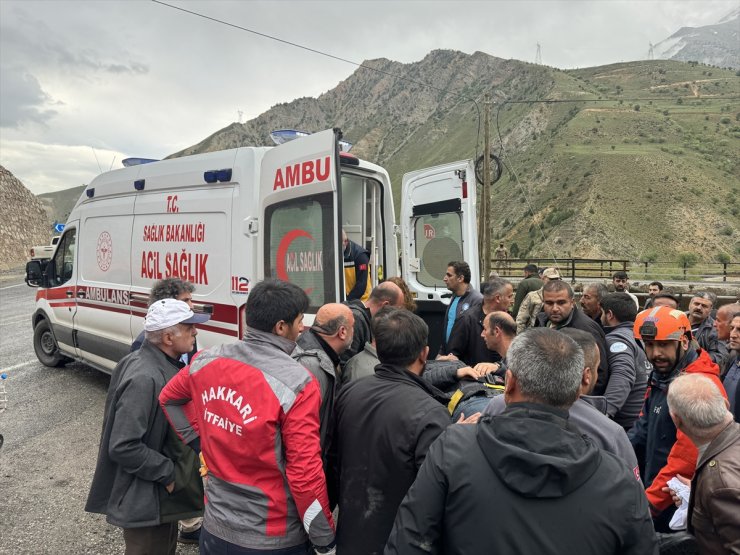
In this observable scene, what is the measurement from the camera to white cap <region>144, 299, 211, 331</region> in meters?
2.55

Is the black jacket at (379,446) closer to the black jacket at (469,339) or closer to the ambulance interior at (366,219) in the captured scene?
the black jacket at (469,339)

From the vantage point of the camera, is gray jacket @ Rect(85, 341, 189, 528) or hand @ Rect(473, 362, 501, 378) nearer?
gray jacket @ Rect(85, 341, 189, 528)

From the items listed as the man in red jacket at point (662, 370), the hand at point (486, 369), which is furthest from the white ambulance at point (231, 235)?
the man in red jacket at point (662, 370)

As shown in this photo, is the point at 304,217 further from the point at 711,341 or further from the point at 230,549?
the point at 711,341

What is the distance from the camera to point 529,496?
1266mm

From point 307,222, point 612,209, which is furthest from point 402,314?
point 612,209

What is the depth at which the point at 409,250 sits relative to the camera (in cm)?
592

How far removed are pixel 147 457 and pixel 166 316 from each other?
67 cm

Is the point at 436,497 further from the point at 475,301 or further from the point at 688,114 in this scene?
the point at 688,114

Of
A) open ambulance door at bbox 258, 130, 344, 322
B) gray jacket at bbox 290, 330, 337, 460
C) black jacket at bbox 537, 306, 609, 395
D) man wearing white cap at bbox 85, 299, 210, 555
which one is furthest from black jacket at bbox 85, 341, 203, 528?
black jacket at bbox 537, 306, 609, 395

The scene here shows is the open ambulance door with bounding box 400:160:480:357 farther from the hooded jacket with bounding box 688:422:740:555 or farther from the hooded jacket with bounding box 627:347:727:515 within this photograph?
the hooded jacket with bounding box 688:422:740:555

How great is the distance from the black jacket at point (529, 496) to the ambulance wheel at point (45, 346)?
25.1 ft

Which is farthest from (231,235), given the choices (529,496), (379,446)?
(529,496)

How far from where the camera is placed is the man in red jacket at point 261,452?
75.2 inches
